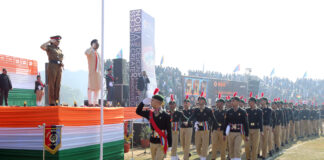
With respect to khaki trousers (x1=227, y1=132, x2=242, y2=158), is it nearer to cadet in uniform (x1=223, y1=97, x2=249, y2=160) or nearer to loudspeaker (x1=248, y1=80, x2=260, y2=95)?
cadet in uniform (x1=223, y1=97, x2=249, y2=160)

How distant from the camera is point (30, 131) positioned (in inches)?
241

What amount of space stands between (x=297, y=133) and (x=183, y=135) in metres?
13.5

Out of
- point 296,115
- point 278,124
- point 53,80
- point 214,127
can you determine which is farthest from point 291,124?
point 53,80

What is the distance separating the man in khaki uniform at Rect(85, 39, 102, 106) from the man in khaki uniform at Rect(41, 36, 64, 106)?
3.58ft

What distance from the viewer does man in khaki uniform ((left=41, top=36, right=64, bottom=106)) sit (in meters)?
7.44

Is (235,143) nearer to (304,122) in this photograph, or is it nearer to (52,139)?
(52,139)

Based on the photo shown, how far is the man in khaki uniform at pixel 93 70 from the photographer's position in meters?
8.59

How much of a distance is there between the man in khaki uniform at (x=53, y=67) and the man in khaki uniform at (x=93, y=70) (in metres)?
1.09

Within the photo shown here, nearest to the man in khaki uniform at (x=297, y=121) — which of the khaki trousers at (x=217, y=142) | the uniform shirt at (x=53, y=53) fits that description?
the khaki trousers at (x=217, y=142)

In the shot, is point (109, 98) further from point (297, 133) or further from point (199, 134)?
point (297, 133)

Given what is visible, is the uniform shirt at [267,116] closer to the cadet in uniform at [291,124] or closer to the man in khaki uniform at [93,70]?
the cadet in uniform at [291,124]

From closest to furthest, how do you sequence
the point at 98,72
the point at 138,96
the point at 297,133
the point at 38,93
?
the point at 98,72 → the point at 38,93 → the point at 138,96 → the point at 297,133

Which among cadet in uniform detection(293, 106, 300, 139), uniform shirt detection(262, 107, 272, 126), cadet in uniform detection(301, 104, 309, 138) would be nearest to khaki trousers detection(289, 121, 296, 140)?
cadet in uniform detection(293, 106, 300, 139)

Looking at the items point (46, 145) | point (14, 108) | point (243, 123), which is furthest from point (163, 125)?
point (243, 123)
